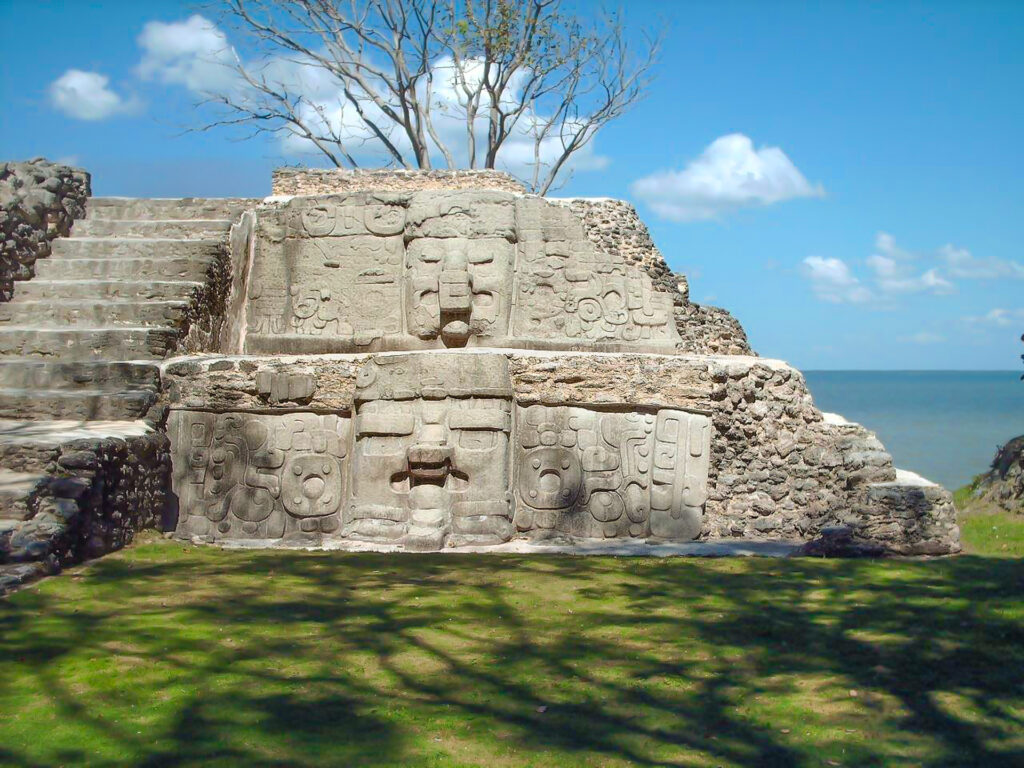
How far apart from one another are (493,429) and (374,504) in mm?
986

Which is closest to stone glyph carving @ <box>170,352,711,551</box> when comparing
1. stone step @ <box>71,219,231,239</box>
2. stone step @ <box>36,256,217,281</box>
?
stone step @ <box>36,256,217,281</box>

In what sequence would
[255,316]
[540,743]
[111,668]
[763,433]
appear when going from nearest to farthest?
[540,743]
[111,668]
[763,433]
[255,316]

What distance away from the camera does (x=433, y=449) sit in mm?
7227

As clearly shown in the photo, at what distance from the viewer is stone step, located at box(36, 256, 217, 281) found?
29.7ft

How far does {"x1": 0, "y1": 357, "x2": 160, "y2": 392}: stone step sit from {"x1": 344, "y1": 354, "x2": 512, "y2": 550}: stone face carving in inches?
62.7

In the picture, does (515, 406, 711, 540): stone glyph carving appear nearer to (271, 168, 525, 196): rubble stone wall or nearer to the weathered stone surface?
the weathered stone surface

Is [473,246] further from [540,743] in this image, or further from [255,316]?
[540,743]

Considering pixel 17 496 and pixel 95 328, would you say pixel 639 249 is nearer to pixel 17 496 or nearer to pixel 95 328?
pixel 95 328

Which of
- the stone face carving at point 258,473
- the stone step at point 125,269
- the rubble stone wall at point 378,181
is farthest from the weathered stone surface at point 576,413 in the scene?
the rubble stone wall at point 378,181

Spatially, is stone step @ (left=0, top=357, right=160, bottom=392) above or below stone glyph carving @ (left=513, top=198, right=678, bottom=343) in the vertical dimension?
below

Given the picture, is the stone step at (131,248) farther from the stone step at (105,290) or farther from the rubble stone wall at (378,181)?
the rubble stone wall at (378,181)

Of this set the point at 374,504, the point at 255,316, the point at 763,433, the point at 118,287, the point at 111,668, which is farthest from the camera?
the point at 255,316

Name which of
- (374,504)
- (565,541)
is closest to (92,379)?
(374,504)

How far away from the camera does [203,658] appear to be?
4.28 meters
